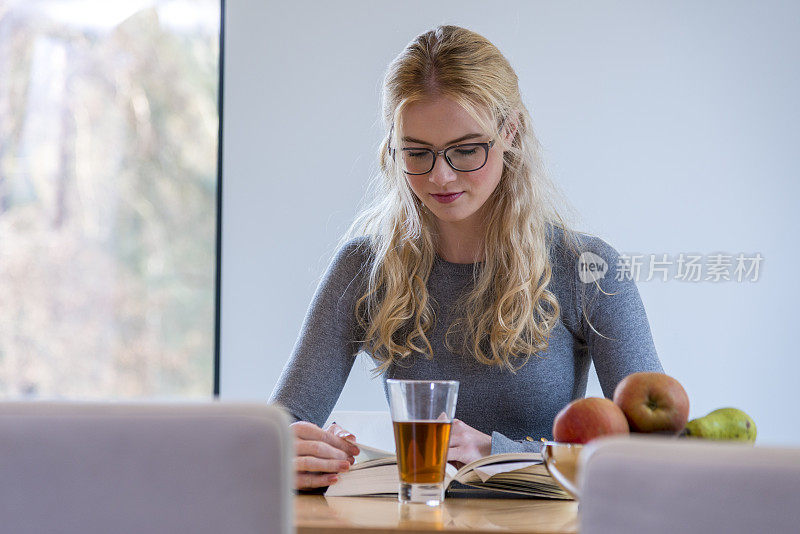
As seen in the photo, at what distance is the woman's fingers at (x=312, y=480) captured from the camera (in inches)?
45.6

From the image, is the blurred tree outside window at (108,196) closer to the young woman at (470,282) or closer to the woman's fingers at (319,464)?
the young woman at (470,282)

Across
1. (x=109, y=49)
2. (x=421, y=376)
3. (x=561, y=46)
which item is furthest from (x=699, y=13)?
(x=109, y=49)

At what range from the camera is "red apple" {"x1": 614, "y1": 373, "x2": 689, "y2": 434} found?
97cm

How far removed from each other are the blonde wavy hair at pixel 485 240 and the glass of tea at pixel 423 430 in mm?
670

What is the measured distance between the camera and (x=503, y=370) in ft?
5.64

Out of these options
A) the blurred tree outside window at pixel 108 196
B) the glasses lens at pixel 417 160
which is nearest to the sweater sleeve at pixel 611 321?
the glasses lens at pixel 417 160

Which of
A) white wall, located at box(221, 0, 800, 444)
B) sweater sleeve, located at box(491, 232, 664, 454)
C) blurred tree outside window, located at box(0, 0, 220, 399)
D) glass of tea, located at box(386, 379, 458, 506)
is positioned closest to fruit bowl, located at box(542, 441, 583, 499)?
glass of tea, located at box(386, 379, 458, 506)

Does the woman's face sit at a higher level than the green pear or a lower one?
higher

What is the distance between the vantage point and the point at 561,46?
2.79 m

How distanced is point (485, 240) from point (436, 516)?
936mm

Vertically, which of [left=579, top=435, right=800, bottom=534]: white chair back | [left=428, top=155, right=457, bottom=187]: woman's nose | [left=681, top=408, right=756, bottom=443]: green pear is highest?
[left=428, top=155, right=457, bottom=187]: woman's nose

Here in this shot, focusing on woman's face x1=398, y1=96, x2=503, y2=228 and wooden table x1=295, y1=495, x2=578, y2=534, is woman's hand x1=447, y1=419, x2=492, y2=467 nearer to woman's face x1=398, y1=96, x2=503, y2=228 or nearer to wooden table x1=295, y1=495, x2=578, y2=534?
wooden table x1=295, y1=495, x2=578, y2=534

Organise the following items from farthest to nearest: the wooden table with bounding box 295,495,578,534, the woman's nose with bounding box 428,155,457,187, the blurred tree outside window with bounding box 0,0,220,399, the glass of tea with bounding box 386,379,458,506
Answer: the blurred tree outside window with bounding box 0,0,220,399 → the woman's nose with bounding box 428,155,457,187 → the glass of tea with bounding box 386,379,458,506 → the wooden table with bounding box 295,495,578,534

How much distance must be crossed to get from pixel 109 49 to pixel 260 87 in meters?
0.63
